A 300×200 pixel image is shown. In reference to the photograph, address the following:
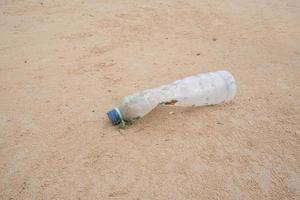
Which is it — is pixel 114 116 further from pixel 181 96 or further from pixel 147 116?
pixel 181 96

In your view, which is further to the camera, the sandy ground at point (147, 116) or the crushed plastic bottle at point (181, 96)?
the crushed plastic bottle at point (181, 96)

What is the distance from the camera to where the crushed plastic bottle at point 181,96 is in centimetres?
209

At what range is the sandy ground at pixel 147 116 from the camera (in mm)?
1720

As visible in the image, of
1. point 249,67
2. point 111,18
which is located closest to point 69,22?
point 111,18

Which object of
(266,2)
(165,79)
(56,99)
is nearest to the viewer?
(56,99)

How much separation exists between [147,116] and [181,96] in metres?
0.27

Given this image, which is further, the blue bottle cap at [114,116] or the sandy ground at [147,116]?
the blue bottle cap at [114,116]

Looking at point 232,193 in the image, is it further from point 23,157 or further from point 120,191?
point 23,157

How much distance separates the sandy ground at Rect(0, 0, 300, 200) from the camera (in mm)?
1720

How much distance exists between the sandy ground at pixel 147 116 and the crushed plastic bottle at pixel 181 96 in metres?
0.07

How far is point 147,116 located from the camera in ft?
7.14

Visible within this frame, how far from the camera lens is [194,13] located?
4.15m

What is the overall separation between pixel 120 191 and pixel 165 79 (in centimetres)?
120

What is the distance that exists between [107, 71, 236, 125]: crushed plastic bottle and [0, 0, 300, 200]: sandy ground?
67 millimetres
